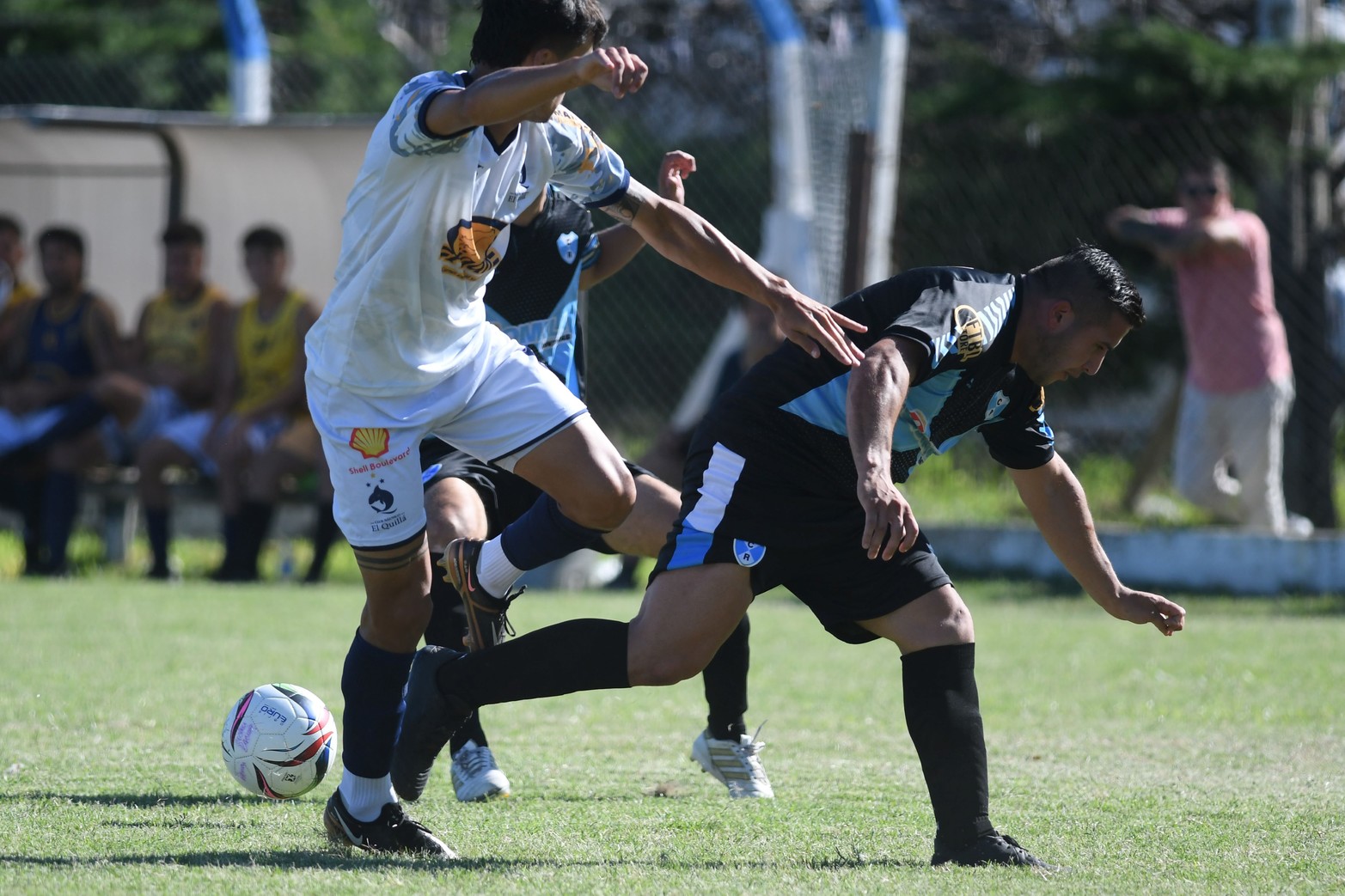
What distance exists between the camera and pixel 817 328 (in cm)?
371

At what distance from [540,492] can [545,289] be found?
0.71 metres

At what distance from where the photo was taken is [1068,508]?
4168mm

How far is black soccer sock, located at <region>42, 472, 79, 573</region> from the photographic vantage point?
10156 millimetres

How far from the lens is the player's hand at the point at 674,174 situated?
434 cm

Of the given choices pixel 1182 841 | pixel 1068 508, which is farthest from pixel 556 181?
pixel 1182 841

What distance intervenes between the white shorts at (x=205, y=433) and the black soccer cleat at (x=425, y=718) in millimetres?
6502

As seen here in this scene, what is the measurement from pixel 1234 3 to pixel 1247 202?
166 centimetres

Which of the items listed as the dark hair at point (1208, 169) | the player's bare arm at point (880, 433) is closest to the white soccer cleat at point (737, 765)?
the player's bare arm at point (880, 433)

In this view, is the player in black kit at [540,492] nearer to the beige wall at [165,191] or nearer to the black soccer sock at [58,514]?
the black soccer sock at [58,514]

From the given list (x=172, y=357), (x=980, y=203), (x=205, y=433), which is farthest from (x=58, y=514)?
(x=980, y=203)

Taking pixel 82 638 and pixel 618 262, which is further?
pixel 82 638

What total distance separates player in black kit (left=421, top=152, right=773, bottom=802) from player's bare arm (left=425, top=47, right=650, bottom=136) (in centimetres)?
106

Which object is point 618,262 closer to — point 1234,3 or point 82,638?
point 82,638

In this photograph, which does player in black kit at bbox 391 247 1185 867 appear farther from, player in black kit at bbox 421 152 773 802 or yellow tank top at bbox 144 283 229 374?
yellow tank top at bbox 144 283 229 374
